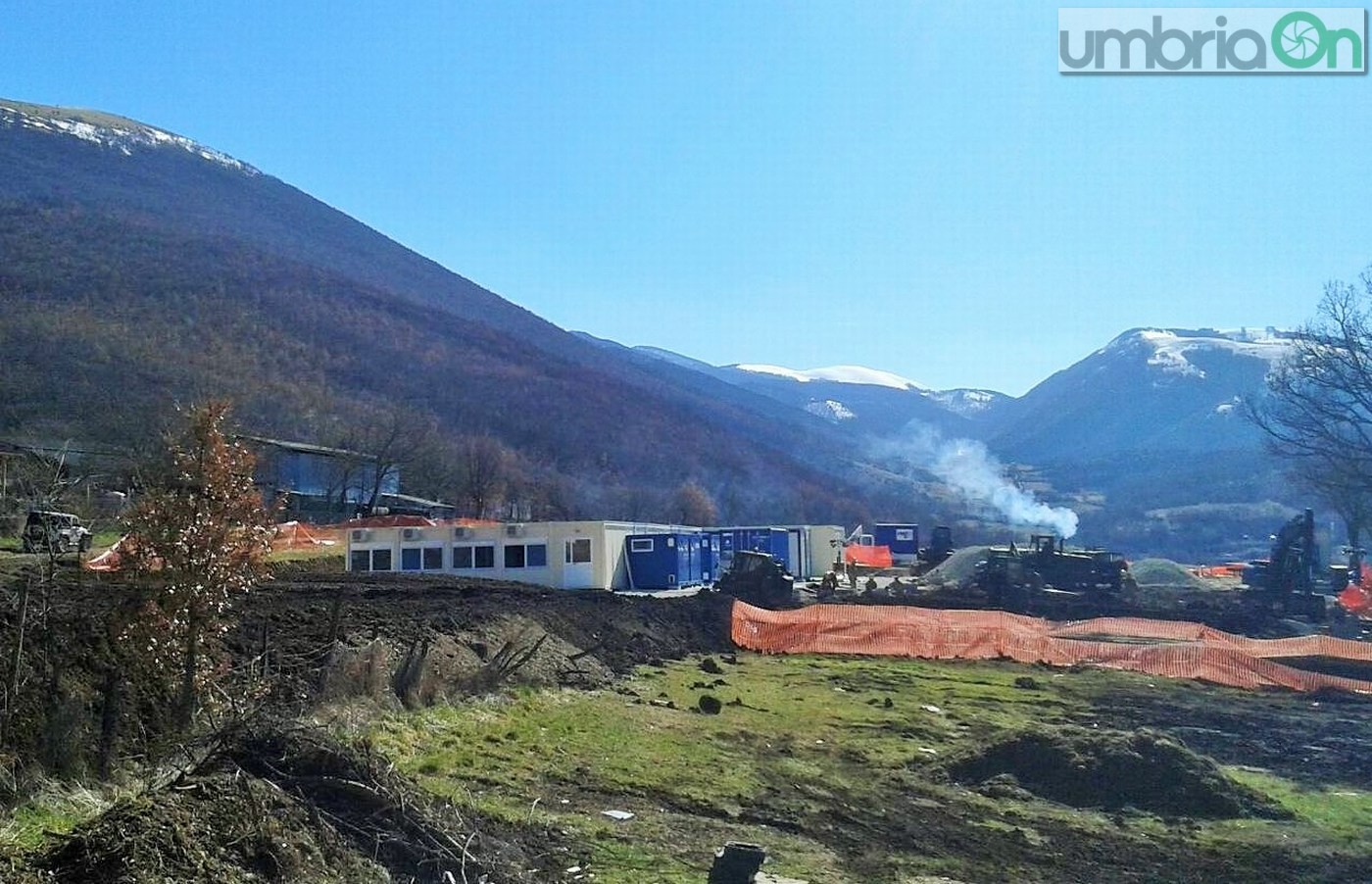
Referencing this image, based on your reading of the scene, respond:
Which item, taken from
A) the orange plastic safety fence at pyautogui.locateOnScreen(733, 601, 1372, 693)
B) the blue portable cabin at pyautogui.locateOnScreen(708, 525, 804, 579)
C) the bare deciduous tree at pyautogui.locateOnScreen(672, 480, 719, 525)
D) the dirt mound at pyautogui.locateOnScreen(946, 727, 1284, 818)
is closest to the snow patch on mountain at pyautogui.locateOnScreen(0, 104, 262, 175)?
the bare deciduous tree at pyautogui.locateOnScreen(672, 480, 719, 525)

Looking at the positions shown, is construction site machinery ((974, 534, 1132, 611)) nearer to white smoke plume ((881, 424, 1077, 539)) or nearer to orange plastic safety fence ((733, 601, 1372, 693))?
white smoke plume ((881, 424, 1077, 539))

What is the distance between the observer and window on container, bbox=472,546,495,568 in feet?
117

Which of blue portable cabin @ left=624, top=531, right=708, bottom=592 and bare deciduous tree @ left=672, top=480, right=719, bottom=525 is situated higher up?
bare deciduous tree @ left=672, top=480, right=719, bottom=525

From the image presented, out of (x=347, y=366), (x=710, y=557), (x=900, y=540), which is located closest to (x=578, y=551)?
(x=710, y=557)

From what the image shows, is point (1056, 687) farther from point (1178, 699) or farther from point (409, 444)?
point (409, 444)

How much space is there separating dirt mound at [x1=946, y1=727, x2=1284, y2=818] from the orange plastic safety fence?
12270 millimetres

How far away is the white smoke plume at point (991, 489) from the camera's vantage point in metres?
75.7

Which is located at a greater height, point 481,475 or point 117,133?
point 117,133

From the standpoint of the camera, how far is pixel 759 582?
3788 centimetres

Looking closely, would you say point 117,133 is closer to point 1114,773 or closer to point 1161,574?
point 1161,574

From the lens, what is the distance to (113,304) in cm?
8462

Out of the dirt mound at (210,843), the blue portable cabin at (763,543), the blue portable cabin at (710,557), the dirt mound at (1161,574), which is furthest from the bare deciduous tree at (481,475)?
the dirt mound at (210,843)

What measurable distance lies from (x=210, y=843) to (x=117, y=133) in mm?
172537

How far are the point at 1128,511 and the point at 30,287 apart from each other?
4455 inches
